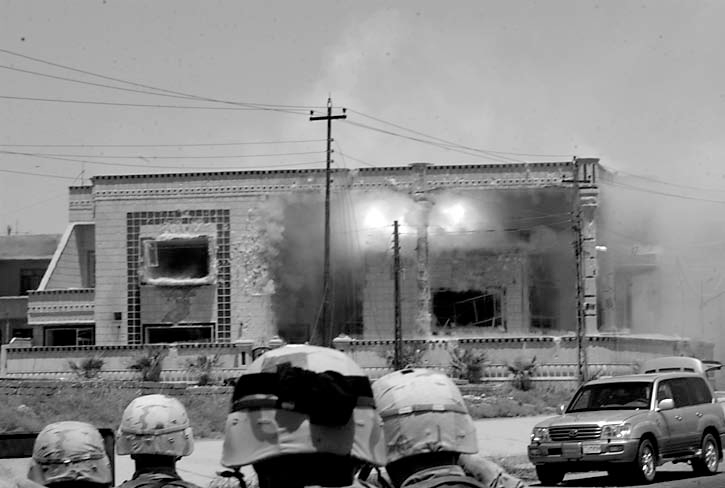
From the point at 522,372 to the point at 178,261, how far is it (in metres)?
16.8

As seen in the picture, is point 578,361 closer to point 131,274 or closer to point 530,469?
point 131,274

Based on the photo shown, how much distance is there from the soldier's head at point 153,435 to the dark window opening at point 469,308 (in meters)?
46.7

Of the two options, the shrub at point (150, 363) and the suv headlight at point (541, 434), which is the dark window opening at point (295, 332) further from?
the suv headlight at point (541, 434)

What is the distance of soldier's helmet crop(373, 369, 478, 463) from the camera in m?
4.19

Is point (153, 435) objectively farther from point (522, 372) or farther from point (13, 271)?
point (13, 271)

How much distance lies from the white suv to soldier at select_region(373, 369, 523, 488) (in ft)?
50.1

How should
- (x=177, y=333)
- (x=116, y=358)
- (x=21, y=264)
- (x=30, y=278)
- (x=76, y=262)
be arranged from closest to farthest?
(x=116, y=358), (x=177, y=333), (x=76, y=262), (x=30, y=278), (x=21, y=264)

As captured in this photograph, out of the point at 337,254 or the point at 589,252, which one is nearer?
the point at 589,252

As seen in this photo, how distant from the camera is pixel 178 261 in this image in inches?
2141

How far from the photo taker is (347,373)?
3.70 m

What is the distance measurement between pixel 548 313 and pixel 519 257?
2.75m

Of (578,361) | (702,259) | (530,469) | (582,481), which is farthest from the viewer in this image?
(702,259)

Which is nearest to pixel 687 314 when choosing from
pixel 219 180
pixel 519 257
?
pixel 519 257

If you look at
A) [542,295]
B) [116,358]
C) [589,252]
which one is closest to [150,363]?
[116,358]
